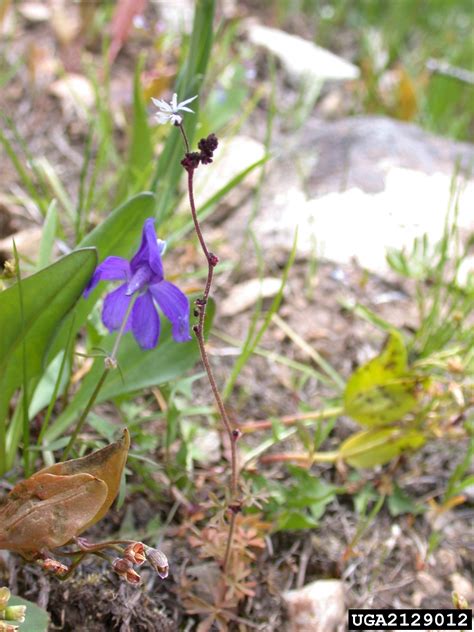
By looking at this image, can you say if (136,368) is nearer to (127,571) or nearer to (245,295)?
(127,571)

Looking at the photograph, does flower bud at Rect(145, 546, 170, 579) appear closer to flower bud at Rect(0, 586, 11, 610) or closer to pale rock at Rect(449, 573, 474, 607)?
flower bud at Rect(0, 586, 11, 610)

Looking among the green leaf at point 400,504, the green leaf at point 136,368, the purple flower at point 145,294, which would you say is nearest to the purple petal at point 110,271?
the purple flower at point 145,294

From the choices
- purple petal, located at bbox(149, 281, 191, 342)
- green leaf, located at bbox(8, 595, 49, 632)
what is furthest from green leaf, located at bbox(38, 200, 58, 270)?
green leaf, located at bbox(8, 595, 49, 632)

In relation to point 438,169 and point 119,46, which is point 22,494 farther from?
point 119,46

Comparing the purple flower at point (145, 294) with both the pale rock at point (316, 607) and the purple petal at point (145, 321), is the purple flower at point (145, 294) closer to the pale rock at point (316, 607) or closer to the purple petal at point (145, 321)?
the purple petal at point (145, 321)

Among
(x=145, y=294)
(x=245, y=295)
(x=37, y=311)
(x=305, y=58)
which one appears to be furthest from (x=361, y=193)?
(x=37, y=311)
